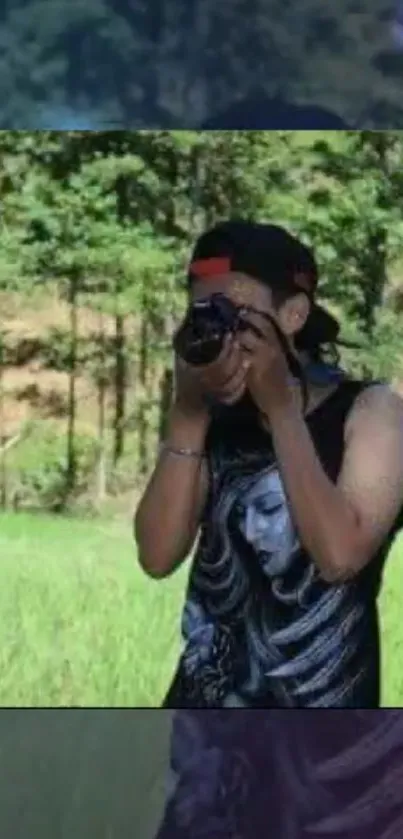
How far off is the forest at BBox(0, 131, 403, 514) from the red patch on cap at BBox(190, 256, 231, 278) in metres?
0.03

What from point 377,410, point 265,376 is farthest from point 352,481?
point 265,376

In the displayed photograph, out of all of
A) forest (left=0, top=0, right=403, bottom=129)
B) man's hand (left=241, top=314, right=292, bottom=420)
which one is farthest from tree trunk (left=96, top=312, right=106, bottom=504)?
forest (left=0, top=0, right=403, bottom=129)

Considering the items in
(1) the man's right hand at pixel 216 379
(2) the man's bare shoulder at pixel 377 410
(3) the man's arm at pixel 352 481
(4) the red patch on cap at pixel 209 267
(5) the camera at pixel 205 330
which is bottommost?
A: (3) the man's arm at pixel 352 481

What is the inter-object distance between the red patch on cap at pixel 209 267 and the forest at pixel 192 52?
23 cm

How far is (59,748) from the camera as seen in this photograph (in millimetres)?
6906

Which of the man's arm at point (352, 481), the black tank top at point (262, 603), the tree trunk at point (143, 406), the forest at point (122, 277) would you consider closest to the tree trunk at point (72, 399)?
the forest at point (122, 277)

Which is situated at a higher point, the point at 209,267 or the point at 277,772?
the point at 209,267

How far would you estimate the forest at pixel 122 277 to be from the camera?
6.85 meters

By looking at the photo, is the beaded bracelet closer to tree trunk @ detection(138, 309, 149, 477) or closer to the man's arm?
tree trunk @ detection(138, 309, 149, 477)

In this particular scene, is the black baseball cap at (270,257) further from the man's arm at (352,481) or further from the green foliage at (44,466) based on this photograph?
the green foliage at (44,466)

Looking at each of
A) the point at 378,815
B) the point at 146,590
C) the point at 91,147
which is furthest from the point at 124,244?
the point at 378,815

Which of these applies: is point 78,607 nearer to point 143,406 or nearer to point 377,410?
point 143,406

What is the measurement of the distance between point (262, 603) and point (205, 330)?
48cm

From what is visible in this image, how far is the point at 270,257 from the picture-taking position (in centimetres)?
689
